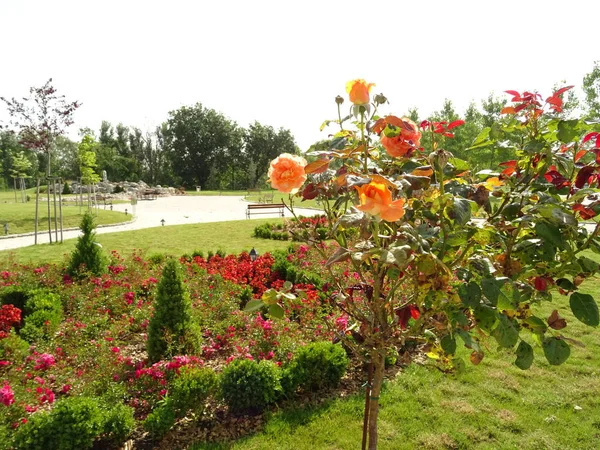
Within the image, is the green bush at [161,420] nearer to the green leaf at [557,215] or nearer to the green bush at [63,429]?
the green bush at [63,429]

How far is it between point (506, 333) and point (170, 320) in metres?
3.52

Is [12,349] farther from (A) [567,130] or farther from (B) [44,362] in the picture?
(A) [567,130]

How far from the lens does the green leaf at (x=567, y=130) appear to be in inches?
42.6

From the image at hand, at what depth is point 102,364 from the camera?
3.43 m

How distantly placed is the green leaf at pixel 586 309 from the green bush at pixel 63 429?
2877 mm

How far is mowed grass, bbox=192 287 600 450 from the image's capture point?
2990 millimetres

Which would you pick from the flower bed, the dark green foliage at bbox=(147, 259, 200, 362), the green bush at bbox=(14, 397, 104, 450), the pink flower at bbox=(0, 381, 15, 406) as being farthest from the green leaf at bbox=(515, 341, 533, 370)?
the dark green foliage at bbox=(147, 259, 200, 362)

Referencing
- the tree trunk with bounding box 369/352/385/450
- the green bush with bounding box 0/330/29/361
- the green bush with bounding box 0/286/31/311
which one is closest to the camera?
the tree trunk with bounding box 369/352/385/450

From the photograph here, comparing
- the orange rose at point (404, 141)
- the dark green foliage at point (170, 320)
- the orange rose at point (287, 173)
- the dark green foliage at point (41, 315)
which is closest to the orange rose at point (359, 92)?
the orange rose at point (404, 141)

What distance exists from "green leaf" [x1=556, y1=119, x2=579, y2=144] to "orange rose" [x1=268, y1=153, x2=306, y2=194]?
731 millimetres

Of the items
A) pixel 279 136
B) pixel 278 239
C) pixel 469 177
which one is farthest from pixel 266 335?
pixel 279 136

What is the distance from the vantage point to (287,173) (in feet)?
3.81

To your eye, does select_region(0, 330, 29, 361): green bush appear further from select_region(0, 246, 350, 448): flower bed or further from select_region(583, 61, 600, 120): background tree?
select_region(583, 61, 600, 120): background tree

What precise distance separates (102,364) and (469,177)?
3402 millimetres
